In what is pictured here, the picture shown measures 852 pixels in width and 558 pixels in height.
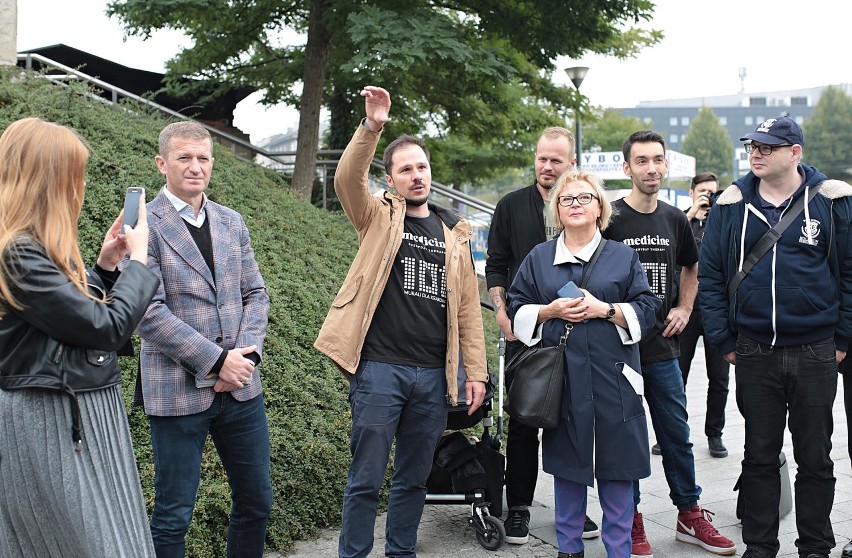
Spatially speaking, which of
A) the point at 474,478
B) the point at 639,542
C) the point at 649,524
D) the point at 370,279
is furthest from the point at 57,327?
the point at 649,524

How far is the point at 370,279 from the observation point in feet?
12.9

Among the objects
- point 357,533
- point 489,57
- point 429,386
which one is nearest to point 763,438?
point 429,386

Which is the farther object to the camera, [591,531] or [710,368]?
[710,368]

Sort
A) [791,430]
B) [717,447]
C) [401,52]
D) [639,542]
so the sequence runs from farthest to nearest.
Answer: [401,52], [717,447], [639,542], [791,430]

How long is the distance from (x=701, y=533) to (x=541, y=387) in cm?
149

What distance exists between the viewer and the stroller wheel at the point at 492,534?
15.3 ft

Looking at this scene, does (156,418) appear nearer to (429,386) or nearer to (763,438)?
(429,386)

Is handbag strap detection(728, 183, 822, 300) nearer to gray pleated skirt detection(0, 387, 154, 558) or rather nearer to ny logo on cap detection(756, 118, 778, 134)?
ny logo on cap detection(756, 118, 778, 134)

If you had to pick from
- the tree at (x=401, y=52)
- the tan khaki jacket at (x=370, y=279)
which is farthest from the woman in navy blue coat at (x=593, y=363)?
the tree at (x=401, y=52)

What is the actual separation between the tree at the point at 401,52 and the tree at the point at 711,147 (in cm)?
8531

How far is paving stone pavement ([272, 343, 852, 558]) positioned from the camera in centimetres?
466

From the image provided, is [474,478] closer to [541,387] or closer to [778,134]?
[541,387]

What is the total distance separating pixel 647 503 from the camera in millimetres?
5551

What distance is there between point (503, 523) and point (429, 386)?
4.20 feet
